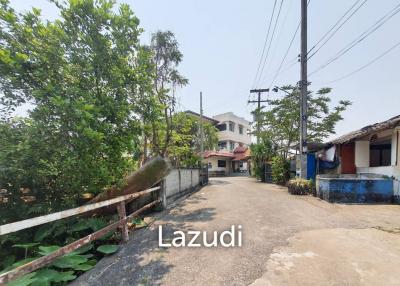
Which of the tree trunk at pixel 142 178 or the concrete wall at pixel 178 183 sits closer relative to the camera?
the tree trunk at pixel 142 178

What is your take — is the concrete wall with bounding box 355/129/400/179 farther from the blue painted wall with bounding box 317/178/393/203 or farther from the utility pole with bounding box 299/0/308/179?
the utility pole with bounding box 299/0/308/179

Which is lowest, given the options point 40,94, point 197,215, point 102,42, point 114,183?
point 197,215

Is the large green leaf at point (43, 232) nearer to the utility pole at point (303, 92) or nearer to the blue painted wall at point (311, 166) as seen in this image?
the utility pole at point (303, 92)

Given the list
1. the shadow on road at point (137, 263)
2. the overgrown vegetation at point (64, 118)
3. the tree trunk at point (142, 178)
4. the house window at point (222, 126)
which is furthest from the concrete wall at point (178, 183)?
the house window at point (222, 126)

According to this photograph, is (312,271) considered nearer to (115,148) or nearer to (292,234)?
(292,234)

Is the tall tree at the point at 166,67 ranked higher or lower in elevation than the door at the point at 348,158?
higher

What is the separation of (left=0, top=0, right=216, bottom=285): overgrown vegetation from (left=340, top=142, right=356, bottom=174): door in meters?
11.2

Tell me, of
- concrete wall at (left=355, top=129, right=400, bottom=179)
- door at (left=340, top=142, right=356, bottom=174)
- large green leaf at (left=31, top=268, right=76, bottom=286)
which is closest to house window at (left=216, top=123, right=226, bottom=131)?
door at (left=340, top=142, right=356, bottom=174)

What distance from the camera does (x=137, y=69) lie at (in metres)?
5.36

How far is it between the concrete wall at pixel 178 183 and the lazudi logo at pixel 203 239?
10.1 feet

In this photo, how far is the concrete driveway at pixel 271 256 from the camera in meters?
3.12

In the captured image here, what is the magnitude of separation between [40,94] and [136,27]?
260 centimetres

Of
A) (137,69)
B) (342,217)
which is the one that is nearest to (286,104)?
(342,217)

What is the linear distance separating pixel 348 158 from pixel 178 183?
8.99 metres
